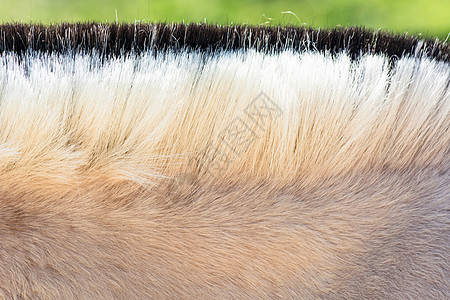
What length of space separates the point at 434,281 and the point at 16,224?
12.2 inches

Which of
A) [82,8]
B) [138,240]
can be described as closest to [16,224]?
[138,240]

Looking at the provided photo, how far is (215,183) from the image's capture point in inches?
14.0

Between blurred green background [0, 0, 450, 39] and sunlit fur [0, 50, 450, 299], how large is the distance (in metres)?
0.41

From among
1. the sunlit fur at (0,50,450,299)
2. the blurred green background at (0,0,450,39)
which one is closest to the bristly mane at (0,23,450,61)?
the sunlit fur at (0,50,450,299)

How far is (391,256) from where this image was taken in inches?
14.0

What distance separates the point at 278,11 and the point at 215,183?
1.63 feet

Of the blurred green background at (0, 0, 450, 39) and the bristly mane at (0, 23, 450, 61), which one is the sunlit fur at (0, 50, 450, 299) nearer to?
the bristly mane at (0, 23, 450, 61)

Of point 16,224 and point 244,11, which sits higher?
point 244,11

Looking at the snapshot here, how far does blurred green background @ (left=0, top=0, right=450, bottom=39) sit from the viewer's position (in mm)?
758

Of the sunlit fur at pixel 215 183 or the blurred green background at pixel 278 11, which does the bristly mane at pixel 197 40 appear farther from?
the blurred green background at pixel 278 11

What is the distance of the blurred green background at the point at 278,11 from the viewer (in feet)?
2.49

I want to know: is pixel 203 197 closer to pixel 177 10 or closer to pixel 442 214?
pixel 442 214

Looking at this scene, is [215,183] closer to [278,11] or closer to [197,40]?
[197,40]

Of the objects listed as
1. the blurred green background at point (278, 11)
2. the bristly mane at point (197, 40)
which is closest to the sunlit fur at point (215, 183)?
the bristly mane at point (197, 40)
